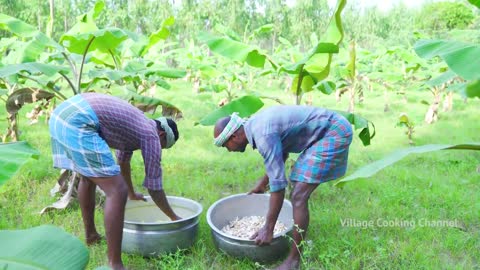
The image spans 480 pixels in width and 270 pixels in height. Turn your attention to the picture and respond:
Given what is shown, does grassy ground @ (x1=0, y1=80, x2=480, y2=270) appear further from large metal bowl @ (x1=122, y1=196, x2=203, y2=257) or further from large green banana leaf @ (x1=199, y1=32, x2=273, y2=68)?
large green banana leaf @ (x1=199, y1=32, x2=273, y2=68)

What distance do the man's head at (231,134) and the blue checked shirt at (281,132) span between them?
48 mm

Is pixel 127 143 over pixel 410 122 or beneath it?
over

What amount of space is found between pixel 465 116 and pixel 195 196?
6966 millimetres

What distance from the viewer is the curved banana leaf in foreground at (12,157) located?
54.5 inches

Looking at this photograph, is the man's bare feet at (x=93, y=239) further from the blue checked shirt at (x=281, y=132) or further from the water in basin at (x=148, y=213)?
the blue checked shirt at (x=281, y=132)

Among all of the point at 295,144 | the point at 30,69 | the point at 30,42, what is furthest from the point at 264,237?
the point at 30,42

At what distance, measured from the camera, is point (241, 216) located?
11.9 feet

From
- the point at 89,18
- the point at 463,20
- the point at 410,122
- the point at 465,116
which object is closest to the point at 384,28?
the point at 463,20

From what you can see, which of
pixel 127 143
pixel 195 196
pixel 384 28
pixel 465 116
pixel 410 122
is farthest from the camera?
pixel 384 28

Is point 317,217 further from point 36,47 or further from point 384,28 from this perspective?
point 384,28

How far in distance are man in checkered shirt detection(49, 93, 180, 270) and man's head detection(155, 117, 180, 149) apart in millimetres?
41

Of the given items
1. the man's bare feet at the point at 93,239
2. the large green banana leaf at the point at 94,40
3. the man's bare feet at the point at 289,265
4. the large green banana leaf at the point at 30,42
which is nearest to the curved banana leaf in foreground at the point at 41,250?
the man's bare feet at the point at 289,265

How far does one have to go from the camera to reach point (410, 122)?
21.2 ft

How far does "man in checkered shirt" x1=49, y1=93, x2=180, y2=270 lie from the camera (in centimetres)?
262
